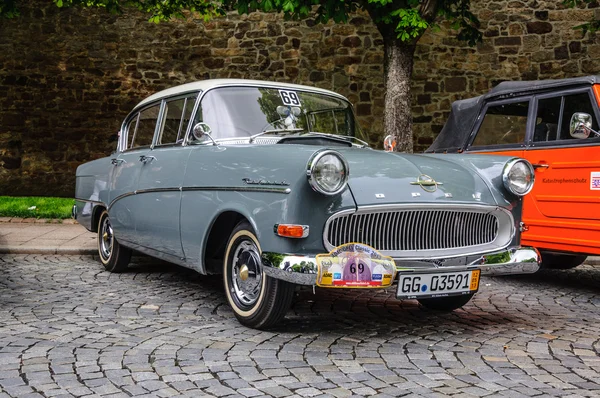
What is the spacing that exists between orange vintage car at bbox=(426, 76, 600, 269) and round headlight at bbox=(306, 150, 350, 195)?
2699 millimetres

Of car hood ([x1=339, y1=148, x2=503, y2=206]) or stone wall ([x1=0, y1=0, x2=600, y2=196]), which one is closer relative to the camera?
car hood ([x1=339, y1=148, x2=503, y2=206])

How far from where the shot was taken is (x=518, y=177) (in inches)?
181

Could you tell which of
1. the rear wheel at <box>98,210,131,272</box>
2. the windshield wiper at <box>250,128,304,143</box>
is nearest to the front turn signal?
the windshield wiper at <box>250,128,304,143</box>

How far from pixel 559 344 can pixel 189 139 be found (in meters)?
2.97

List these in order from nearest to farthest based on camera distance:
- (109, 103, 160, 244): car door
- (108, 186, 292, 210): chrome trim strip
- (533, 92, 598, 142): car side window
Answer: (108, 186, 292, 210): chrome trim strip
(109, 103, 160, 244): car door
(533, 92, 598, 142): car side window

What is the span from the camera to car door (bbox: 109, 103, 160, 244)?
598 cm

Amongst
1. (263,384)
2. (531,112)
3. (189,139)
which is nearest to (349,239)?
(263,384)

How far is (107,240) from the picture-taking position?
6.99 m

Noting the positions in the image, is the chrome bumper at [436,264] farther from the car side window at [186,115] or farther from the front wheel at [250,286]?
the car side window at [186,115]

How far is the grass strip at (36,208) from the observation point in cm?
1086

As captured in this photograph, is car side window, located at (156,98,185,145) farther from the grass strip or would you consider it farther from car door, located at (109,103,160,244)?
the grass strip

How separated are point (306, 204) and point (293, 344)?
0.84 m

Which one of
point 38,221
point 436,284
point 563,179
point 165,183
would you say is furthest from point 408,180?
point 38,221

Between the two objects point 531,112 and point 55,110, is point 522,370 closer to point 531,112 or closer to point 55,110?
point 531,112
